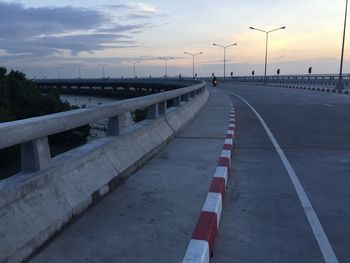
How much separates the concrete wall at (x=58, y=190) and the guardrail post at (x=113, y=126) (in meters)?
0.12

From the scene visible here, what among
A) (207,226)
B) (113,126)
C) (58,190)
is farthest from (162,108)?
(207,226)

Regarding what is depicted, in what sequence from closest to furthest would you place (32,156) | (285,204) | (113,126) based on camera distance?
1. (32,156)
2. (285,204)
3. (113,126)

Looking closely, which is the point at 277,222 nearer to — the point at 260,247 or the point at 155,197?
the point at 260,247

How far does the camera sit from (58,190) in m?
4.87

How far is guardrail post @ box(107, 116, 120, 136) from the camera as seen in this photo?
738 centimetres

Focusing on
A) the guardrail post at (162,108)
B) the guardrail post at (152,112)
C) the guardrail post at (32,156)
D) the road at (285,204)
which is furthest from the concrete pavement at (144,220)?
the guardrail post at (162,108)

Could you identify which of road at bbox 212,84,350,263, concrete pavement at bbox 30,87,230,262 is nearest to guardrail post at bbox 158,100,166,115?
road at bbox 212,84,350,263

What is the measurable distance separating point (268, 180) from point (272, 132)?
6438mm

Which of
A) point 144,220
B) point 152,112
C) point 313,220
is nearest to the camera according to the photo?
point 144,220

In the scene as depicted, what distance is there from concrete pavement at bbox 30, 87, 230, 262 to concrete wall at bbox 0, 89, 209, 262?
14 centimetres

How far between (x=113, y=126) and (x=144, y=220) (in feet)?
8.21

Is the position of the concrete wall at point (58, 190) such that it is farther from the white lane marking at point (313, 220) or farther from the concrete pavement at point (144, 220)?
the white lane marking at point (313, 220)

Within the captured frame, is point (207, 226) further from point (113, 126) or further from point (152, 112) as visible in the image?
point (152, 112)

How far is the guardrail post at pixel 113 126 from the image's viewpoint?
7383mm
